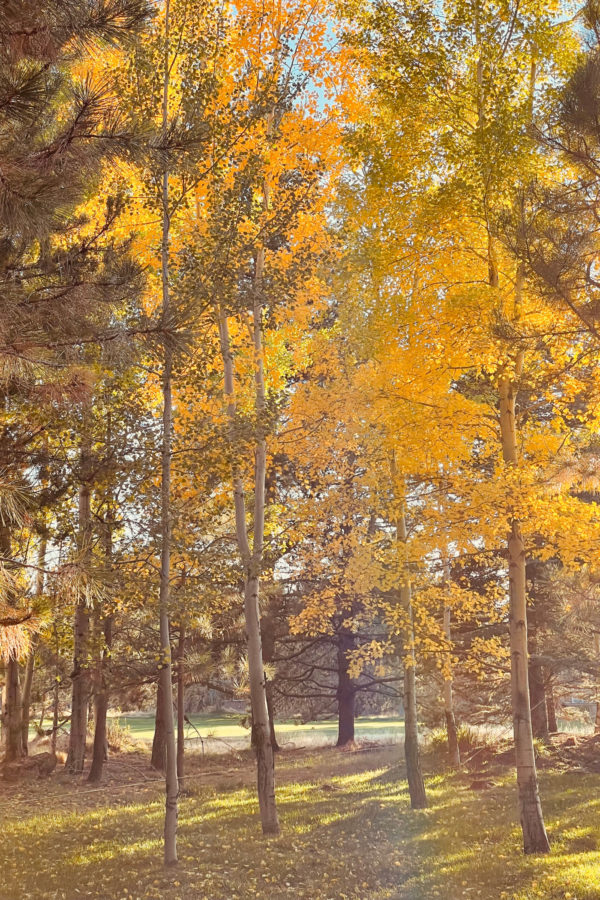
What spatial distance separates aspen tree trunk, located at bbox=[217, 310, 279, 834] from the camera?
899 cm

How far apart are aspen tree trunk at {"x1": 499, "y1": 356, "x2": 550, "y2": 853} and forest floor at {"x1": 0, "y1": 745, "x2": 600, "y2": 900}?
0.36 meters

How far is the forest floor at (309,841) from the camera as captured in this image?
21.8 ft

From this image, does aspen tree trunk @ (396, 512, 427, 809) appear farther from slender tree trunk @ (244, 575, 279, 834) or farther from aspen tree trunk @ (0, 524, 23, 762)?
aspen tree trunk @ (0, 524, 23, 762)

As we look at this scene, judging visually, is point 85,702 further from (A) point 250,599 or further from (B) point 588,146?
(B) point 588,146

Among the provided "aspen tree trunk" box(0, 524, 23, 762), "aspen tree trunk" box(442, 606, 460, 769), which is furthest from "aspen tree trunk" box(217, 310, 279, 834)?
"aspen tree trunk" box(0, 524, 23, 762)

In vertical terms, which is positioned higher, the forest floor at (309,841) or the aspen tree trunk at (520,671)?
the aspen tree trunk at (520,671)

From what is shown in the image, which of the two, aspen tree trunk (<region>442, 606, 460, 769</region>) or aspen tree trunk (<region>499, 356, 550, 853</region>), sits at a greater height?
aspen tree trunk (<region>499, 356, 550, 853</region>)

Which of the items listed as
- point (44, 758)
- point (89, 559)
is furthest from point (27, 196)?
point (44, 758)

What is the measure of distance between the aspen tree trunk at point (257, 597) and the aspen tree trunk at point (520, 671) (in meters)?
2.95

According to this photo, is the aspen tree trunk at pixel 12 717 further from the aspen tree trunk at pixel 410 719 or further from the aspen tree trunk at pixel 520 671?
the aspen tree trunk at pixel 520 671

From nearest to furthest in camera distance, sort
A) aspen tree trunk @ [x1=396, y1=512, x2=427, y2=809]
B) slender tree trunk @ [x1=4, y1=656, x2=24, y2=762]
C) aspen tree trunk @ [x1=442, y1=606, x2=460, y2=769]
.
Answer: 1. aspen tree trunk @ [x1=396, y1=512, x2=427, y2=809]
2. slender tree trunk @ [x1=4, y1=656, x2=24, y2=762]
3. aspen tree trunk @ [x1=442, y1=606, x2=460, y2=769]

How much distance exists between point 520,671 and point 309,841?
3.26 meters

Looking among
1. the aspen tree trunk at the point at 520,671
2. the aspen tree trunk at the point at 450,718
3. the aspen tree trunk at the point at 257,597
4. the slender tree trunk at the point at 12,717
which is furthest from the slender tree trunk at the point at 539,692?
the slender tree trunk at the point at 12,717

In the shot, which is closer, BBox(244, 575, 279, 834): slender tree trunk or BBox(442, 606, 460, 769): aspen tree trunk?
BBox(244, 575, 279, 834): slender tree trunk
